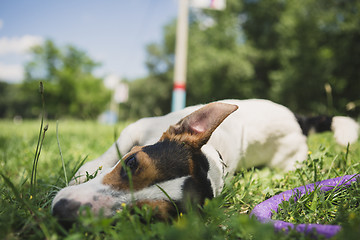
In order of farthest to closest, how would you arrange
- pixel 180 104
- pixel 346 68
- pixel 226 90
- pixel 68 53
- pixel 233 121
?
pixel 68 53, pixel 226 90, pixel 346 68, pixel 180 104, pixel 233 121

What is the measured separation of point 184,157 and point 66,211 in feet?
2.66

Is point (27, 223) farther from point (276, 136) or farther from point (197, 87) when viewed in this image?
point (197, 87)

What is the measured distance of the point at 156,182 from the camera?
177cm

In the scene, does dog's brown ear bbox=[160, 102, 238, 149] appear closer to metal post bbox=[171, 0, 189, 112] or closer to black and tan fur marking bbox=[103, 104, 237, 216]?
black and tan fur marking bbox=[103, 104, 237, 216]

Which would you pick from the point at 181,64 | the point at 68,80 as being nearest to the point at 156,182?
the point at 181,64

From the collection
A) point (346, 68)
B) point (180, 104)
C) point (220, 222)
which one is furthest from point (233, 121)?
point (346, 68)

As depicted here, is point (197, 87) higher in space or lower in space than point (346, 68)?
lower

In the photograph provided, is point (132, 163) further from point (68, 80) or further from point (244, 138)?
point (68, 80)

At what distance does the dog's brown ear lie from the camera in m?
2.01

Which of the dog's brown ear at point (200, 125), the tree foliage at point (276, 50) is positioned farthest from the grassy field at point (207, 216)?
the tree foliage at point (276, 50)

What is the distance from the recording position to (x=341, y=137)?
12.1 feet

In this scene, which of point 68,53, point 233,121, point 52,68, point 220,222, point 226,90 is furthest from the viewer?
point 68,53

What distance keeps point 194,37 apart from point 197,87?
174 inches

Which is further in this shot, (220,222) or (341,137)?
(341,137)
